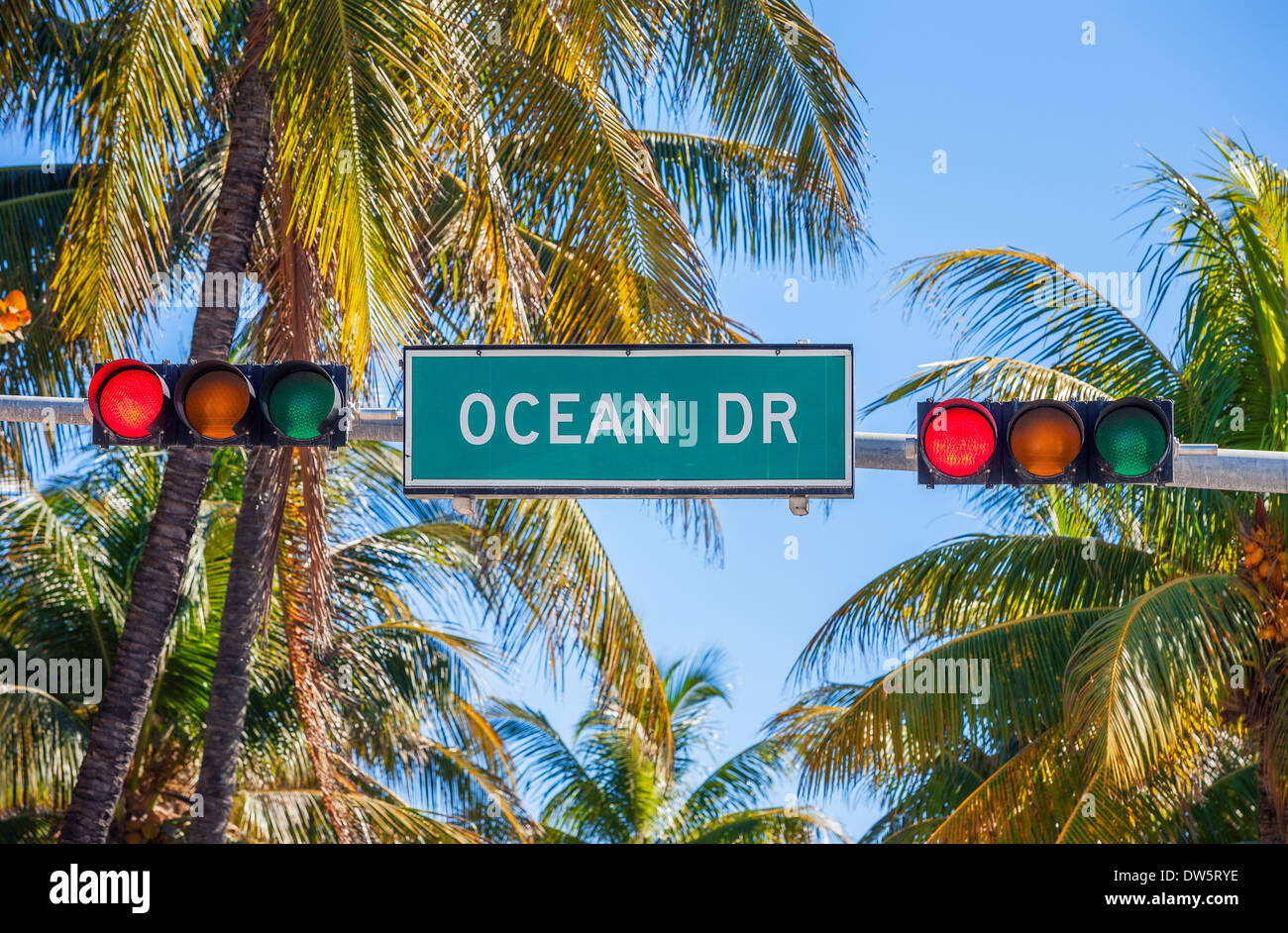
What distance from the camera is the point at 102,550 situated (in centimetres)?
1700

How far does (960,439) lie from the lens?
5.83 metres

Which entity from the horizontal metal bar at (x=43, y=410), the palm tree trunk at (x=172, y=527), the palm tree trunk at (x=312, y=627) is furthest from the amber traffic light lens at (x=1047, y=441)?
the palm tree trunk at (x=312, y=627)

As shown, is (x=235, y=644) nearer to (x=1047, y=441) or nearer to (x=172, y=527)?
(x=172, y=527)

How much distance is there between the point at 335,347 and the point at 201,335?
1.08 m

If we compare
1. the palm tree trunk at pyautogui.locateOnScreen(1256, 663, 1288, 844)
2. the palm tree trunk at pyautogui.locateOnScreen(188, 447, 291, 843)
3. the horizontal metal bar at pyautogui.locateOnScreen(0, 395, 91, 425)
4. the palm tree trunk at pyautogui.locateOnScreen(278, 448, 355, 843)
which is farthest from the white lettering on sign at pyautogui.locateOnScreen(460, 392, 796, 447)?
the palm tree trunk at pyautogui.locateOnScreen(1256, 663, 1288, 844)

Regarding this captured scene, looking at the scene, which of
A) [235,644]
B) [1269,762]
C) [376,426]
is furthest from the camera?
[235,644]

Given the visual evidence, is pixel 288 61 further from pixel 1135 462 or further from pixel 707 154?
pixel 707 154

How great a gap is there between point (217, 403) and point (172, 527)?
531 centimetres

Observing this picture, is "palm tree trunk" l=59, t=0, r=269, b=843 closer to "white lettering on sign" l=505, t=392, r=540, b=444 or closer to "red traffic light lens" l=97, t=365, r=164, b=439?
"red traffic light lens" l=97, t=365, r=164, b=439

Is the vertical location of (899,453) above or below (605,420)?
below

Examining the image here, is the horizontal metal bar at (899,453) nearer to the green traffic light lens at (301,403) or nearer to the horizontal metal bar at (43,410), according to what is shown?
the horizontal metal bar at (43,410)

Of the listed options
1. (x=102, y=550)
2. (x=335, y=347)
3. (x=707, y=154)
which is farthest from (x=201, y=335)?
(x=707, y=154)

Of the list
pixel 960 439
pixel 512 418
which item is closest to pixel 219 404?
pixel 512 418

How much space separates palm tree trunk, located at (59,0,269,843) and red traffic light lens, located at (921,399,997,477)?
649 cm
